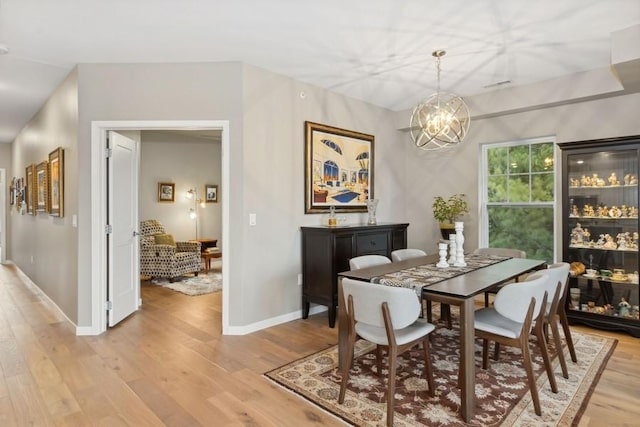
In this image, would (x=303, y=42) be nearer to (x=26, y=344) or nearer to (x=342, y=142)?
(x=342, y=142)

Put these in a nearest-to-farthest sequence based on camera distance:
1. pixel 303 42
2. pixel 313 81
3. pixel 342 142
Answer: pixel 303 42 → pixel 313 81 → pixel 342 142

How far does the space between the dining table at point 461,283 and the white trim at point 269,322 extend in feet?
4.14

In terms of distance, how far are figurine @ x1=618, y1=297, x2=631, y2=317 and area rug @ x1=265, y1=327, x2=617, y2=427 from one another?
21.3 inches

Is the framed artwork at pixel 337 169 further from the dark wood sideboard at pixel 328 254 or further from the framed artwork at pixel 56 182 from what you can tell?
A: the framed artwork at pixel 56 182

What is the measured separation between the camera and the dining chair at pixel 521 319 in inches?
88.5

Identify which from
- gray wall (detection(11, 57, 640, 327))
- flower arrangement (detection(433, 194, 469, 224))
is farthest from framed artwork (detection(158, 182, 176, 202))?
flower arrangement (detection(433, 194, 469, 224))

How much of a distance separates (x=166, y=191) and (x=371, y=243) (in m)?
4.89

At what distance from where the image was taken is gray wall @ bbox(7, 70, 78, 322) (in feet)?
12.6

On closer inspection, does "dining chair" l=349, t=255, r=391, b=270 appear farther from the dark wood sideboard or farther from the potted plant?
the potted plant

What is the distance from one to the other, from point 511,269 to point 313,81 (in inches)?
110

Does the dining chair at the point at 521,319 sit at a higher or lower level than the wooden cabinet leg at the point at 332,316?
higher

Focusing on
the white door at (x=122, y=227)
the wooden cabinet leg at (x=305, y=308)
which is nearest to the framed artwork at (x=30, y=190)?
the white door at (x=122, y=227)

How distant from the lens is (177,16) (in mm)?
2764

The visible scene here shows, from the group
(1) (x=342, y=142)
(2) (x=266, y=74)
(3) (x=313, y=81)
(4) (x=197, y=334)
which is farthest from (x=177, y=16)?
(4) (x=197, y=334)
